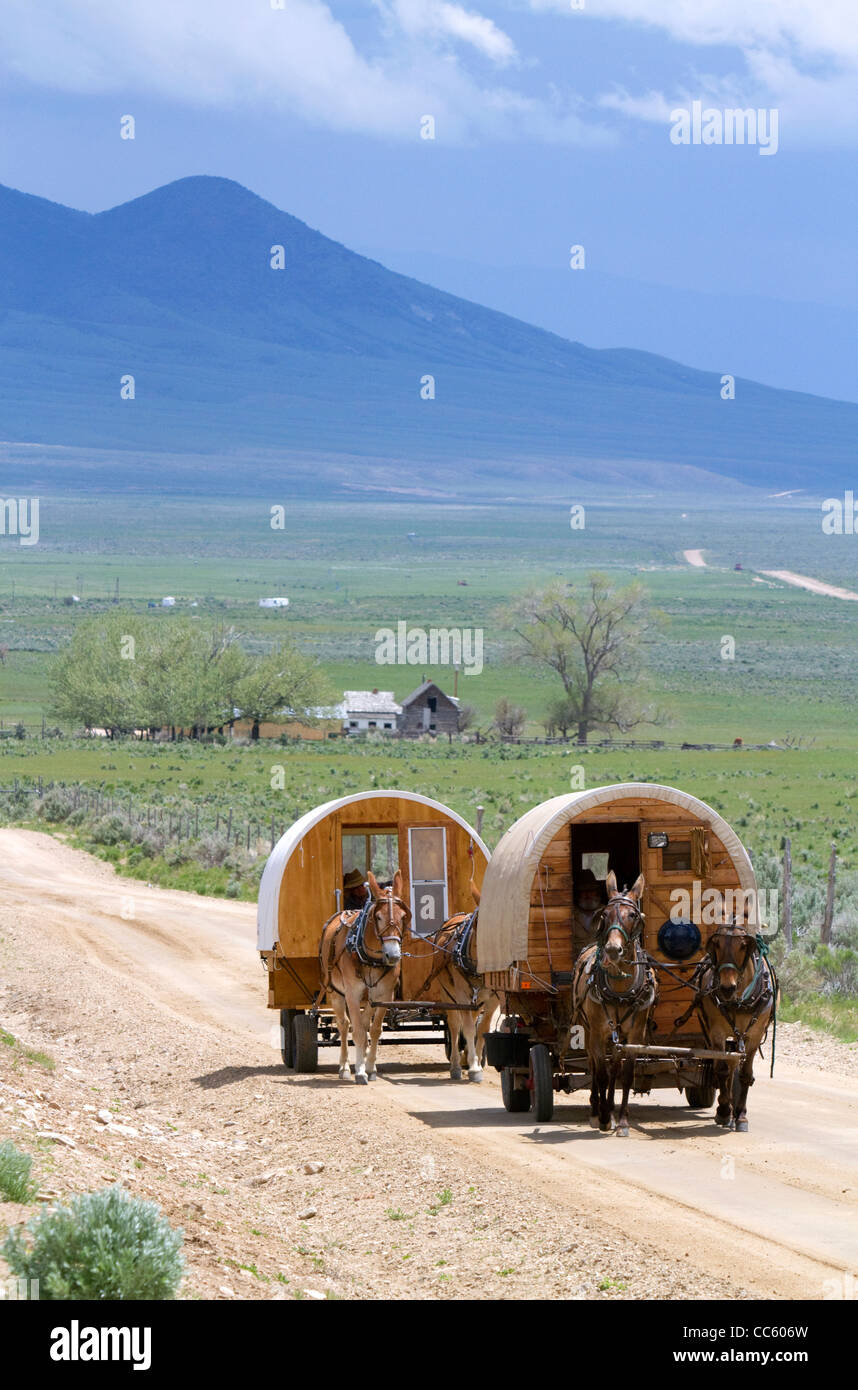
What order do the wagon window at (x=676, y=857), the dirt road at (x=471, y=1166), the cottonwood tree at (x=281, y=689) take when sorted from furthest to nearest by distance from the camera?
the cottonwood tree at (x=281, y=689)
the wagon window at (x=676, y=857)
the dirt road at (x=471, y=1166)

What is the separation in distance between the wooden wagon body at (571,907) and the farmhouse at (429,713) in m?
97.9

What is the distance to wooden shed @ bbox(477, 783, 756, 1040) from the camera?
16.0m

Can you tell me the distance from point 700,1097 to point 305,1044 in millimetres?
4961

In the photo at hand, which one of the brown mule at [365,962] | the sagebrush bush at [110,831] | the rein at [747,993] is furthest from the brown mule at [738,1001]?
the sagebrush bush at [110,831]

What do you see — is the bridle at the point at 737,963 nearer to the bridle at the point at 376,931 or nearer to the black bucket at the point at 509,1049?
the black bucket at the point at 509,1049

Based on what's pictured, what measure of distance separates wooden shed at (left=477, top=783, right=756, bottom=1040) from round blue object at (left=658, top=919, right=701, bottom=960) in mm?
20

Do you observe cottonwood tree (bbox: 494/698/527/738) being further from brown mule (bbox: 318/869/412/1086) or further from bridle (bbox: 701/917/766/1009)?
bridle (bbox: 701/917/766/1009)

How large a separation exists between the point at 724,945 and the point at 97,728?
95.5m

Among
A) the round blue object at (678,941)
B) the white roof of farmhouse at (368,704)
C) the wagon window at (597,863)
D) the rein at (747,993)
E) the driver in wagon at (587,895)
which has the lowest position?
the rein at (747,993)

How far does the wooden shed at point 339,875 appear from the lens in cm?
1989

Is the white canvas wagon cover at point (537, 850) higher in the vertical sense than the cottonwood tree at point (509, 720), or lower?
lower

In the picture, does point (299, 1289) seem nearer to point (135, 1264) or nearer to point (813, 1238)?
point (135, 1264)

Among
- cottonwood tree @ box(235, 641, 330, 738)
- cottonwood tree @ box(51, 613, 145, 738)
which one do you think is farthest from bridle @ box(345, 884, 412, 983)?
cottonwood tree @ box(235, 641, 330, 738)

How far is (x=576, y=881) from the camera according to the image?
17578mm
